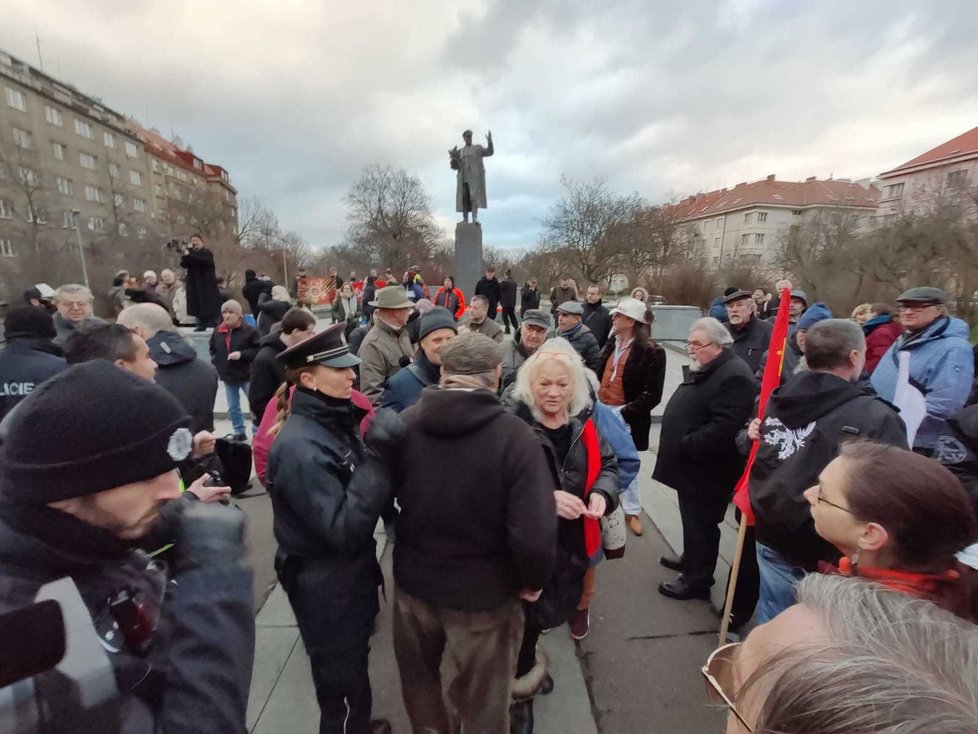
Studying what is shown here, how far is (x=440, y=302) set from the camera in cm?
1018

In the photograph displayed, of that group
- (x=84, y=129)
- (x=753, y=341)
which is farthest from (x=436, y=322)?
(x=84, y=129)

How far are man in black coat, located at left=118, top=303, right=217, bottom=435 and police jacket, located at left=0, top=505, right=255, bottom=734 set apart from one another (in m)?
2.50

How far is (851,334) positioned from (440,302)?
28.6 ft

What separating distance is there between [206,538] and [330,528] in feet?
2.15

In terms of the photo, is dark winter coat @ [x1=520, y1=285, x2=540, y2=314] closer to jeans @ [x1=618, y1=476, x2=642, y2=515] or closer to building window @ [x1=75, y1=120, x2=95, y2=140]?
jeans @ [x1=618, y1=476, x2=642, y2=515]

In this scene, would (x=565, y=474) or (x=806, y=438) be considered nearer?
(x=806, y=438)

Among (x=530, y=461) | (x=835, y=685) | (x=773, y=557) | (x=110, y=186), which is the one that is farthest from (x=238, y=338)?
(x=110, y=186)

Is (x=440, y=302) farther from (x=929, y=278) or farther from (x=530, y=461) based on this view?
(x=929, y=278)

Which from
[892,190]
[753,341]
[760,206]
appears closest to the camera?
[753,341]

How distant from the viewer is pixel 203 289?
28.0ft

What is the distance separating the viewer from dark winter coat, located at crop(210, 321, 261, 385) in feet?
17.6

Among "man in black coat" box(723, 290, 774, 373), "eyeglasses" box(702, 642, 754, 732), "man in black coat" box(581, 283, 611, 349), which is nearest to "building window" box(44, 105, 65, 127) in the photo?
"man in black coat" box(581, 283, 611, 349)

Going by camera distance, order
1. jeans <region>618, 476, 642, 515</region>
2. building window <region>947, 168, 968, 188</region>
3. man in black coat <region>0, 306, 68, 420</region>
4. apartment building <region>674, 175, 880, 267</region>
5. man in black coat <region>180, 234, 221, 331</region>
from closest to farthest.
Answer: man in black coat <region>0, 306, 68, 420</region>, jeans <region>618, 476, 642, 515</region>, man in black coat <region>180, 234, 221, 331</region>, building window <region>947, 168, 968, 188</region>, apartment building <region>674, 175, 880, 267</region>

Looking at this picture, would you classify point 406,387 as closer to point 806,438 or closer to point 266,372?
point 266,372
